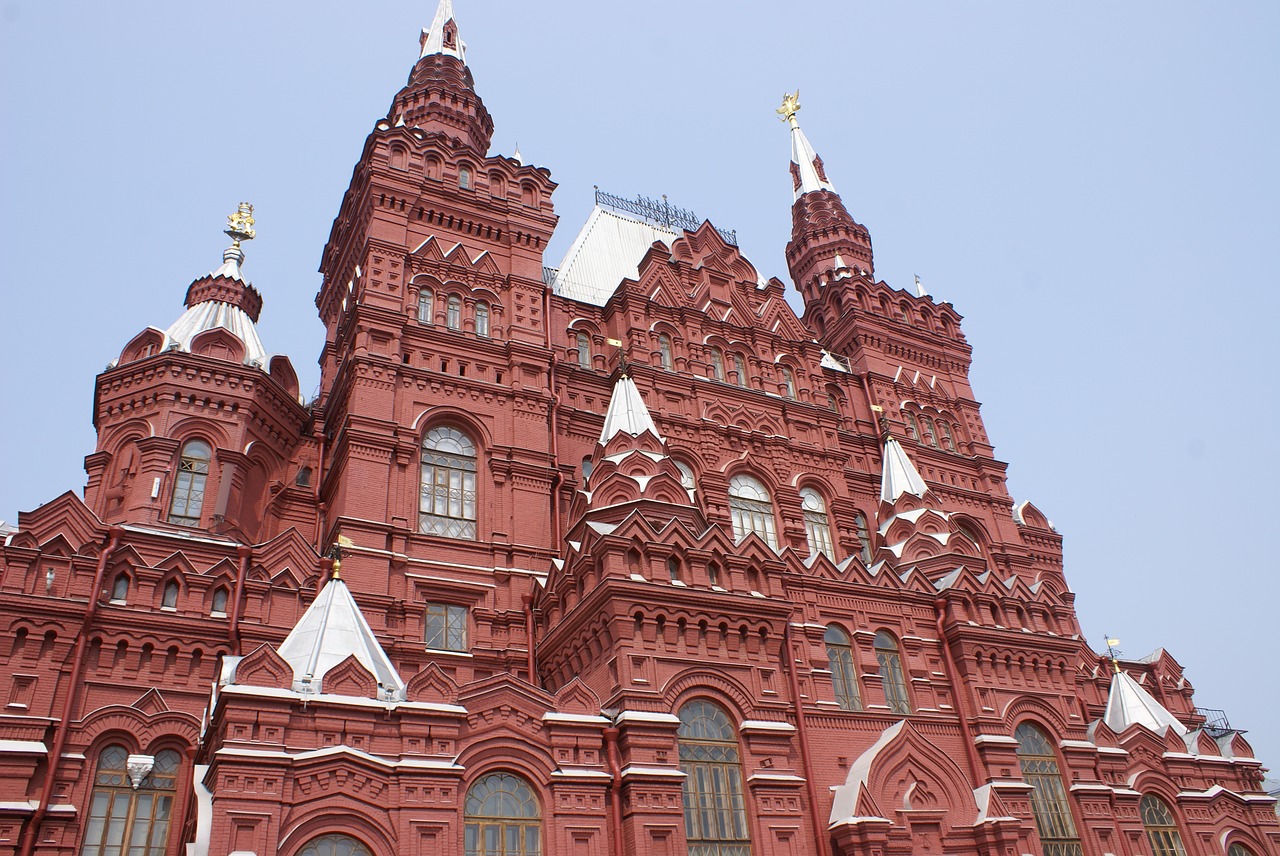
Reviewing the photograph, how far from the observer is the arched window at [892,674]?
879 inches

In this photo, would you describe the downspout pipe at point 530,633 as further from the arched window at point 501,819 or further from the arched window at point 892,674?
the arched window at point 892,674

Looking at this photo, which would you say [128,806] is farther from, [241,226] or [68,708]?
[241,226]

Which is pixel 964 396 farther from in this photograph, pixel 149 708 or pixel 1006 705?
pixel 149 708

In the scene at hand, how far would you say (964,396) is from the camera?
1410 inches

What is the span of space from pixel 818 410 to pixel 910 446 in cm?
412

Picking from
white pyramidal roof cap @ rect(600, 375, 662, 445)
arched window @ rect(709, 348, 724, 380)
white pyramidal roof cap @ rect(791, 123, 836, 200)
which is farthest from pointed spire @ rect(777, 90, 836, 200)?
white pyramidal roof cap @ rect(600, 375, 662, 445)

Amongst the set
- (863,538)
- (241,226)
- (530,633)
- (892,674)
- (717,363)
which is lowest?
(892,674)

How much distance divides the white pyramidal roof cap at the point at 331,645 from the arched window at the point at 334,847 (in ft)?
7.29


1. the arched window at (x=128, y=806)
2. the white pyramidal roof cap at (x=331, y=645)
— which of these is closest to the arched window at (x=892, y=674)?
the white pyramidal roof cap at (x=331, y=645)

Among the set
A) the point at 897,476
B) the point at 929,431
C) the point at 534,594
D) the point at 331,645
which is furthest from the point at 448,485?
the point at 929,431

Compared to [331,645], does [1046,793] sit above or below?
below

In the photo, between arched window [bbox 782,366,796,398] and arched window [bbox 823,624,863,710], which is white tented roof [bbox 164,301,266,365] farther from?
arched window [bbox 823,624,863,710]

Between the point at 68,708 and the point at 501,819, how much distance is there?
787cm

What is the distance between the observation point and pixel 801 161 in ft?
142
